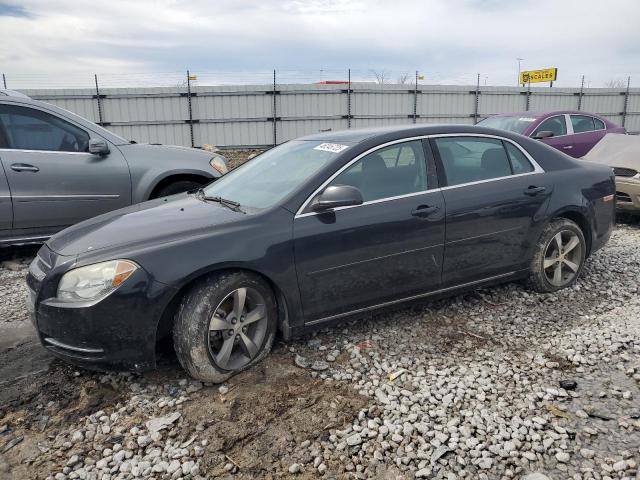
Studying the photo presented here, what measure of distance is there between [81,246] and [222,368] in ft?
3.78

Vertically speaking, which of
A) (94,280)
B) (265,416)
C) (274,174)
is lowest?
(265,416)

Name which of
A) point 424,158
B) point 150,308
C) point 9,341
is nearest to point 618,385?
point 424,158

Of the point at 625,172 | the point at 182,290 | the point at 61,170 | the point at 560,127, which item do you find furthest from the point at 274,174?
the point at 560,127

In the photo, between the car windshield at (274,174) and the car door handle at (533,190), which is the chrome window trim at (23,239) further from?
the car door handle at (533,190)

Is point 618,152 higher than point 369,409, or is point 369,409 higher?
point 618,152

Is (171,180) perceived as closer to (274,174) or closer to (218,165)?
(218,165)

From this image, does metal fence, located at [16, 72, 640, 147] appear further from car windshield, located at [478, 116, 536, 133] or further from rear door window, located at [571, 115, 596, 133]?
rear door window, located at [571, 115, 596, 133]

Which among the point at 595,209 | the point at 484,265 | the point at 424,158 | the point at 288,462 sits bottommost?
the point at 288,462

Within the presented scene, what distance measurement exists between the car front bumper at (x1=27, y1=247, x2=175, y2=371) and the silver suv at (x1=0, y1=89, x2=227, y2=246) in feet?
9.82

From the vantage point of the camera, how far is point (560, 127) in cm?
985

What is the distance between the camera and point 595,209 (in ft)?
15.1

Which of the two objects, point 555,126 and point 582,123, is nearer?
point 555,126

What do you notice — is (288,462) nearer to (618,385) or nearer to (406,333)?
(406,333)

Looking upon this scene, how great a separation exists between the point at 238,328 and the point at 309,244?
680mm
